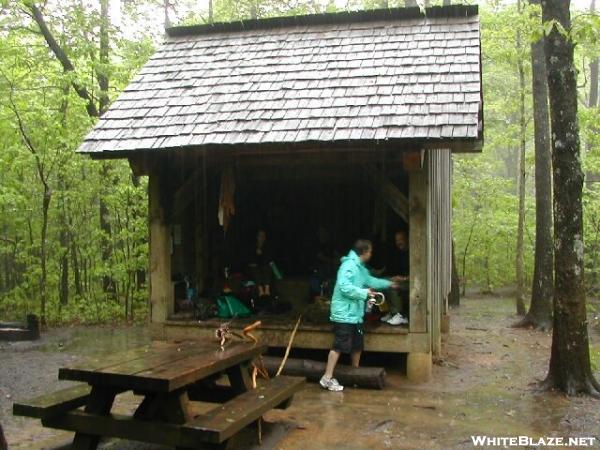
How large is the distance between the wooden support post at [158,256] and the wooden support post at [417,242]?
355 cm

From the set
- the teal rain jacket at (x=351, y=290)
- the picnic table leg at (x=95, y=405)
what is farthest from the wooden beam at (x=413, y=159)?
the picnic table leg at (x=95, y=405)

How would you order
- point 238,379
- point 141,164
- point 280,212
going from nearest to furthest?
1. point 238,379
2. point 141,164
3. point 280,212

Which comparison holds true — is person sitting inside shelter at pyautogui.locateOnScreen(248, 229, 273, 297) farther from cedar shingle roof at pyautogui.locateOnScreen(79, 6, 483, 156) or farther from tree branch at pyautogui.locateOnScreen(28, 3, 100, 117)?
tree branch at pyautogui.locateOnScreen(28, 3, 100, 117)

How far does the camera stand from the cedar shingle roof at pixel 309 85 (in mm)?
7441

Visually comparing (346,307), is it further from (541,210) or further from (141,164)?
(541,210)

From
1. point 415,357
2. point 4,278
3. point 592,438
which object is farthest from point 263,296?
point 4,278

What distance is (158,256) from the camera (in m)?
8.79

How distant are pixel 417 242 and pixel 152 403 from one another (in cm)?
414

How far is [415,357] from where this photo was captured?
7758 mm

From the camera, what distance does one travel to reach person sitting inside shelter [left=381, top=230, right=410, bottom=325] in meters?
8.23

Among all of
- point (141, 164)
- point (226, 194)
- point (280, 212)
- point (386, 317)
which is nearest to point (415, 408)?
point (386, 317)

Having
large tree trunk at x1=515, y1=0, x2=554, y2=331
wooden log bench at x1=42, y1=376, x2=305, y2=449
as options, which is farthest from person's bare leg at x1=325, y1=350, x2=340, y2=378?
large tree trunk at x1=515, y1=0, x2=554, y2=331

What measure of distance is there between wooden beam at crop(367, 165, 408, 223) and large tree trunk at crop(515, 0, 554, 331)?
19.8ft

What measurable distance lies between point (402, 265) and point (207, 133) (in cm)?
385
